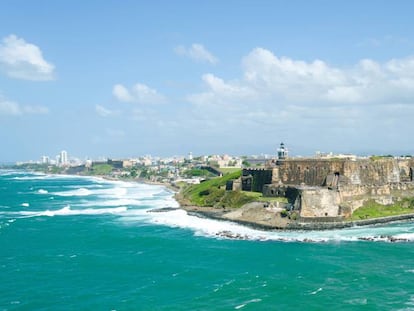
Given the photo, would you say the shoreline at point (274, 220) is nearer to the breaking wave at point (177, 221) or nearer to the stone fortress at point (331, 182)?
the breaking wave at point (177, 221)

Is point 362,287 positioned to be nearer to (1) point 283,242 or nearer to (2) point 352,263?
(2) point 352,263

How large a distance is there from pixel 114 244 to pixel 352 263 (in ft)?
73.4

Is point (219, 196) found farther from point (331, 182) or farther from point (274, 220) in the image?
point (274, 220)

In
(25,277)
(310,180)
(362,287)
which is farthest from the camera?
(310,180)

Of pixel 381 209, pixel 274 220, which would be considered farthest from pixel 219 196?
pixel 381 209

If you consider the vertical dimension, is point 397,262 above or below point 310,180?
below

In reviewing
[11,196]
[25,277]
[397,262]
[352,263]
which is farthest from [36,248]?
[11,196]

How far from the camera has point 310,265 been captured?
134 feet

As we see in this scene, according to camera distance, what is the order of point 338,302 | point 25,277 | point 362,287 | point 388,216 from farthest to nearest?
point 388,216
point 25,277
point 362,287
point 338,302

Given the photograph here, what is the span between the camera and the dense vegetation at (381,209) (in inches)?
2324

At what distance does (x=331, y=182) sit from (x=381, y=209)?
23.3ft

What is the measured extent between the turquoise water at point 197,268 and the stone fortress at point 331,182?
494cm

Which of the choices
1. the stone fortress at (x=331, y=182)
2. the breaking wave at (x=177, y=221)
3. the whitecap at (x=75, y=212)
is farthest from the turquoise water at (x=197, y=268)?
the whitecap at (x=75, y=212)

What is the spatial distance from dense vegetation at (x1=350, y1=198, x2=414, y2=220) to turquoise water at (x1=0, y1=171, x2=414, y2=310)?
327 centimetres
